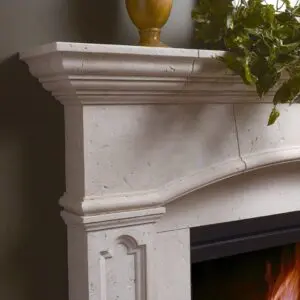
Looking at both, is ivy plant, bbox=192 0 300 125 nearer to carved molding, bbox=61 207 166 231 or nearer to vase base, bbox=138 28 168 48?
vase base, bbox=138 28 168 48

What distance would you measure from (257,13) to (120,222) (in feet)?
1.65

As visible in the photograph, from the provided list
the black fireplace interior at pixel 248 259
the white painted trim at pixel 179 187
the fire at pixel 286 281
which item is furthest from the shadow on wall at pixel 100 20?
the fire at pixel 286 281

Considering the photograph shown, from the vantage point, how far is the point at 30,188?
118 cm

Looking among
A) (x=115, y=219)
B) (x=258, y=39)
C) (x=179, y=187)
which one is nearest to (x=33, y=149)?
(x=115, y=219)

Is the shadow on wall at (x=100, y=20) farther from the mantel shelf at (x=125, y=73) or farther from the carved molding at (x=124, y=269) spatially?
the carved molding at (x=124, y=269)

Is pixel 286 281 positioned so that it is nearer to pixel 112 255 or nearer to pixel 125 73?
pixel 112 255

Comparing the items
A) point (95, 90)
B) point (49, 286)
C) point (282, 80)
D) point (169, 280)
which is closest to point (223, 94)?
point (282, 80)

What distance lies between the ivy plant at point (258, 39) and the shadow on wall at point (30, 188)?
37 cm

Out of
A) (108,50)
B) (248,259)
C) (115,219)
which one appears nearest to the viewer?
(108,50)

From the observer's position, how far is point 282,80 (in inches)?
51.5

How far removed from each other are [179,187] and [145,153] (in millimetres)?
114

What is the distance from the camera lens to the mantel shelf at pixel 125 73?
1.05 meters

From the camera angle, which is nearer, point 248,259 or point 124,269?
point 124,269

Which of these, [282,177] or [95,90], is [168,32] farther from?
[282,177]
